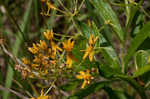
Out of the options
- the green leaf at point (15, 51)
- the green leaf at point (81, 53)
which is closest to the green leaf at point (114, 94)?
the green leaf at point (81, 53)

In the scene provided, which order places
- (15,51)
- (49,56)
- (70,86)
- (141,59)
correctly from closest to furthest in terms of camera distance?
(49,56), (141,59), (70,86), (15,51)

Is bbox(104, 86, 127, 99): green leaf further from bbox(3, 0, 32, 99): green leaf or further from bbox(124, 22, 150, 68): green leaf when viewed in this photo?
bbox(3, 0, 32, 99): green leaf

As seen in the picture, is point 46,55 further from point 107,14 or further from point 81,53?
point 107,14

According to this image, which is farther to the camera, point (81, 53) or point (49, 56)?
point (81, 53)

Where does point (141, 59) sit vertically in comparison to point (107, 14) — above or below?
below

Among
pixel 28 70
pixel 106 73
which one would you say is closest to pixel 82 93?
pixel 106 73

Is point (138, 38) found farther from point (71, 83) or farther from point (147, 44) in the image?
point (71, 83)

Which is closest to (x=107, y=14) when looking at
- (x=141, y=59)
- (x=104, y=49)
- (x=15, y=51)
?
(x=104, y=49)

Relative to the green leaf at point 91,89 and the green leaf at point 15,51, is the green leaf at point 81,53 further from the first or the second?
the green leaf at point 15,51

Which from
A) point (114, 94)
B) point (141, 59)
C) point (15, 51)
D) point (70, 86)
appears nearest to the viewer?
point (141, 59)
